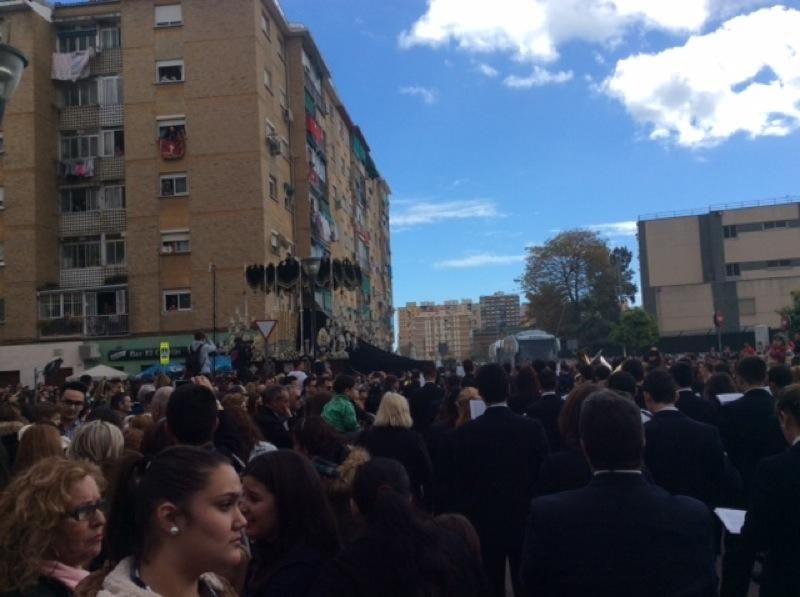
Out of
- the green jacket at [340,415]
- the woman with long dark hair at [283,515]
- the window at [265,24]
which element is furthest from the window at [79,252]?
the woman with long dark hair at [283,515]

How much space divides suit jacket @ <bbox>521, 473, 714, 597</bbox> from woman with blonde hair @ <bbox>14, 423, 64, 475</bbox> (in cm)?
308

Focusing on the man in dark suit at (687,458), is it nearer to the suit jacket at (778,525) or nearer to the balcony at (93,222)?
the suit jacket at (778,525)

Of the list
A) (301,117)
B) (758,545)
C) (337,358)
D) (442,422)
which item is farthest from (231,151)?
(758,545)

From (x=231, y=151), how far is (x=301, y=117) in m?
7.82

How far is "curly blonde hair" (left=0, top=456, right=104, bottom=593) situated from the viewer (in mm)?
2703

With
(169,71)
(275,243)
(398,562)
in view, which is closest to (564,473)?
(398,562)

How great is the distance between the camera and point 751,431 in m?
6.73

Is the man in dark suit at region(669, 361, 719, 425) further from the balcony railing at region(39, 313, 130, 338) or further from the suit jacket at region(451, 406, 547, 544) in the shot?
the balcony railing at region(39, 313, 130, 338)

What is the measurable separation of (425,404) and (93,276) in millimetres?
33401

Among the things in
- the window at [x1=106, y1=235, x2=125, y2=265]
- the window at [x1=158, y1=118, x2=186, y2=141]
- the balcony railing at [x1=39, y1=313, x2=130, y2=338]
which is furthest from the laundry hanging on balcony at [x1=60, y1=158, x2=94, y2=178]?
the balcony railing at [x1=39, y1=313, x2=130, y2=338]

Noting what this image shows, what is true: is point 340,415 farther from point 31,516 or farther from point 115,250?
point 115,250

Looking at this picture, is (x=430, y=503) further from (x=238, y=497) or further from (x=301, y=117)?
(x=301, y=117)

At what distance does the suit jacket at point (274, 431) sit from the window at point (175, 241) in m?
33.5

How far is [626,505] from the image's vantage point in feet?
9.96
